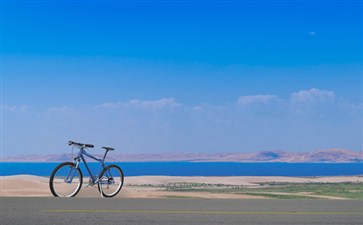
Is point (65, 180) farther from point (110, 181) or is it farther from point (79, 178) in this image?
point (110, 181)

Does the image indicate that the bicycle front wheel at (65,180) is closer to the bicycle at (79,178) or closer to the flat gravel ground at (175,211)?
the bicycle at (79,178)

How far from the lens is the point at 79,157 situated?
13172 mm

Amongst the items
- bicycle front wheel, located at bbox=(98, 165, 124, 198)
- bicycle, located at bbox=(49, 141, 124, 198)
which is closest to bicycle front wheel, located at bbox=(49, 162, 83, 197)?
bicycle, located at bbox=(49, 141, 124, 198)

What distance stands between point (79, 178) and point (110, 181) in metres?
0.79

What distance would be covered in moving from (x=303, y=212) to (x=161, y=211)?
8.41 ft

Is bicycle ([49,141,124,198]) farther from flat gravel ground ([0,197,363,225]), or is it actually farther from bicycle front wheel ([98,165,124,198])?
flat gravel ground ([0,197,363,225])

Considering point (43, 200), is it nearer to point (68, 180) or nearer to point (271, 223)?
point (68, 180)

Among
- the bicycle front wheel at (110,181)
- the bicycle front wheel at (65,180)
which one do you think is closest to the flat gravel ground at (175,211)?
the bicycle front wheel at (65,180)

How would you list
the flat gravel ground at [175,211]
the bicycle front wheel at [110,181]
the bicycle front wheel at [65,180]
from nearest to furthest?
1. the flat gravel ground at [175,211]
2. the bicycle front wheel at [65,180]
3. the bicycle front wheel at [110,181]

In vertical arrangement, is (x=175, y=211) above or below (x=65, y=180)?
below

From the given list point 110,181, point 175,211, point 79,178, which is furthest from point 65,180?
point 175,211

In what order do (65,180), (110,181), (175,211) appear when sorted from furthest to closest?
1. (110,181)
2. (65,180)
3. (175,211)

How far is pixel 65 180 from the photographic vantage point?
42.1ft

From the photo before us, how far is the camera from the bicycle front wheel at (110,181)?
13453mm
